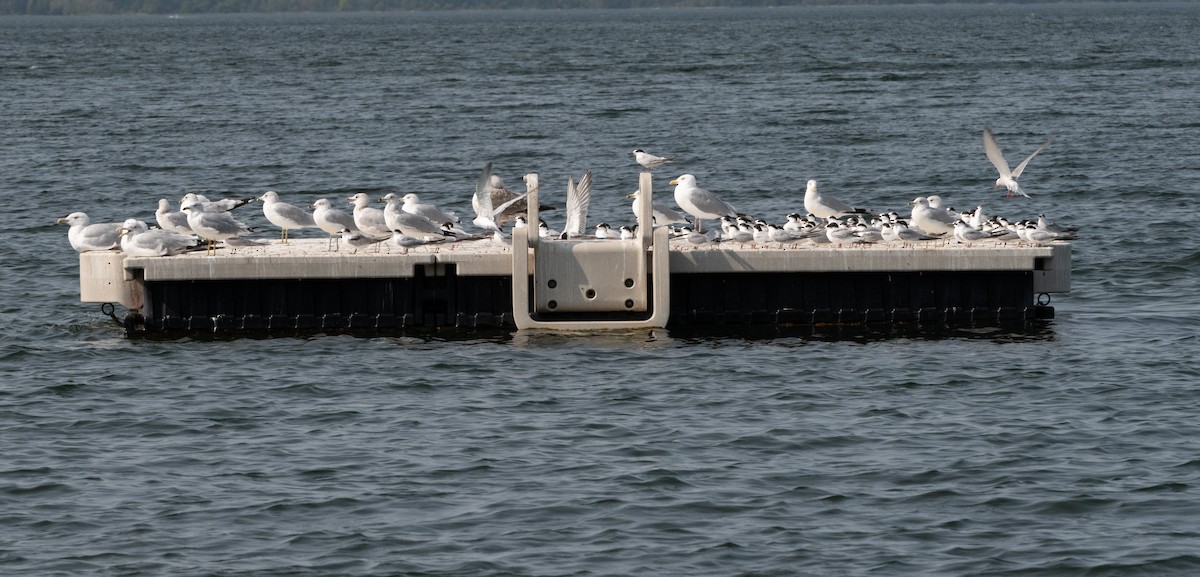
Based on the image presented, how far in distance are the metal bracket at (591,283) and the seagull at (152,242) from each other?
4007mm

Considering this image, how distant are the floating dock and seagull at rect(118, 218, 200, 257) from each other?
19cm

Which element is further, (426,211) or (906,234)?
(426,211)

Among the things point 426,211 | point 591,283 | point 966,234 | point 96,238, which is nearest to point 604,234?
point 591,283

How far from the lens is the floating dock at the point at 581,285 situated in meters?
21.8

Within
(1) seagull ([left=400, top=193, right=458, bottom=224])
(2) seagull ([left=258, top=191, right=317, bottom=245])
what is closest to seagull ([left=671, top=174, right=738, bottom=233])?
(1) seagull ([left=400, top=193, right=458, bottom=224])

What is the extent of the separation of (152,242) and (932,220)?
938cm

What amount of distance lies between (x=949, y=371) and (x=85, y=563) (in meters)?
9.85

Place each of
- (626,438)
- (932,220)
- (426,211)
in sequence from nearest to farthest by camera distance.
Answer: (626,438) < (932,220) < (426,211)

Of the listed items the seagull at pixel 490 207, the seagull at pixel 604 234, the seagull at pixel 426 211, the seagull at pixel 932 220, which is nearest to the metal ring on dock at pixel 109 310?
the seagull at pixel 426 211

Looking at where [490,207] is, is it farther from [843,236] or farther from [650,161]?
[843,236]

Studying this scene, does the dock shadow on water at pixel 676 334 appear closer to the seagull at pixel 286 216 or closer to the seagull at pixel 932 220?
the seagull at pixel 932 220

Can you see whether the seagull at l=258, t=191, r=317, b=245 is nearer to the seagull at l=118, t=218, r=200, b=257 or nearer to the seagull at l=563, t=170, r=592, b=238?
the seagull at l=118, t=218, r=200, b=257

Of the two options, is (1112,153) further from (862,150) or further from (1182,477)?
(1182,477)

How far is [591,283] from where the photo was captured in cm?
2203
